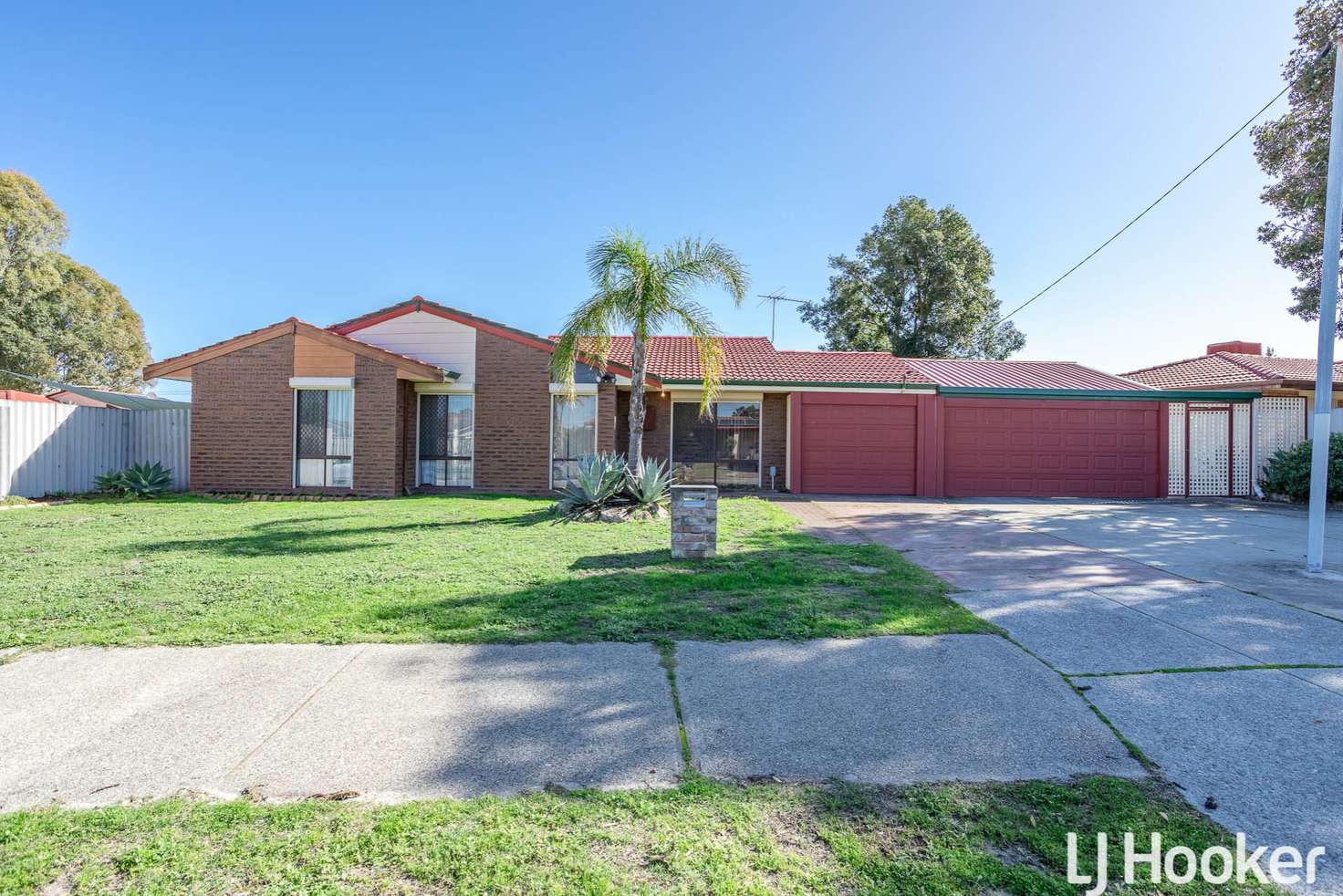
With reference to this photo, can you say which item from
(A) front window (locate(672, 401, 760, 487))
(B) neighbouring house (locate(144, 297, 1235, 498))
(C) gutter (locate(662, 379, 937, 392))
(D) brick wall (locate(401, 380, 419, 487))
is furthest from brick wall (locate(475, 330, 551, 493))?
(C) gutter (locate(662, 379, 937, 392))

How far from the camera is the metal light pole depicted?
6.75 metres

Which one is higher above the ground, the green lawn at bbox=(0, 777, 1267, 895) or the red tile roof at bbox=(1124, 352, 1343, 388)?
the red tile roof at bbox=(1124, 352, 1343, 388)

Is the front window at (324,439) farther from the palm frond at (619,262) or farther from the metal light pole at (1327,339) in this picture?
the metal light pole at (1327,339)

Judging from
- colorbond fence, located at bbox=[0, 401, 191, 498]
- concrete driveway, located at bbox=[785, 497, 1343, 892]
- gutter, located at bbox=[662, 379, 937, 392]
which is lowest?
concrete driveway, located at bbox=[785, 497, 1343, 892]

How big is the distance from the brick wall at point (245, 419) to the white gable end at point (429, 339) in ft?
6.60

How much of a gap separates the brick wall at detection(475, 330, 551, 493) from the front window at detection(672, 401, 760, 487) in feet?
11.3

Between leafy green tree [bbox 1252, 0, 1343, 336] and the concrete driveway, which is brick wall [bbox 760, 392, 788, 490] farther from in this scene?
leafy green tree [bbox 1252, 0, 1343, 336]

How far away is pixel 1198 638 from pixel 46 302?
3805 cm

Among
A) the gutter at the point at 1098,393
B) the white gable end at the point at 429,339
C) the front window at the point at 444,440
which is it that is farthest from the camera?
the gutter at the point at 1098,393

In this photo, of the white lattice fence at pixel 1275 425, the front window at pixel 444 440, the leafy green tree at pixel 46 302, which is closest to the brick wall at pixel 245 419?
the front window at pixel 444 440

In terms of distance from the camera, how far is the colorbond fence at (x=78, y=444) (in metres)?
12.6

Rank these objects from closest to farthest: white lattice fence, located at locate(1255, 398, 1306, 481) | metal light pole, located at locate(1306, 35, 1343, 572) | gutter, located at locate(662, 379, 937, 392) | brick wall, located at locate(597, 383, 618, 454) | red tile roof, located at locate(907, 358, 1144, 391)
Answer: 1. metal light pole, located at locate(1306, 35, 1343, 572)
2. brick wall, located at locate(597, 383, 618, 454)
3. gutter, located at locate(662, 379, 937, 392)
4. white lattice fence, located at locate(1255, 398, 1306, 481)
5. red tile roof, located at locate(907, 358, 1144, 391)

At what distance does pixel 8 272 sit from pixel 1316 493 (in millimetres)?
38307

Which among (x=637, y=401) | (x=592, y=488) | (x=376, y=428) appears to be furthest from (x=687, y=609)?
(x=376, y=428)
